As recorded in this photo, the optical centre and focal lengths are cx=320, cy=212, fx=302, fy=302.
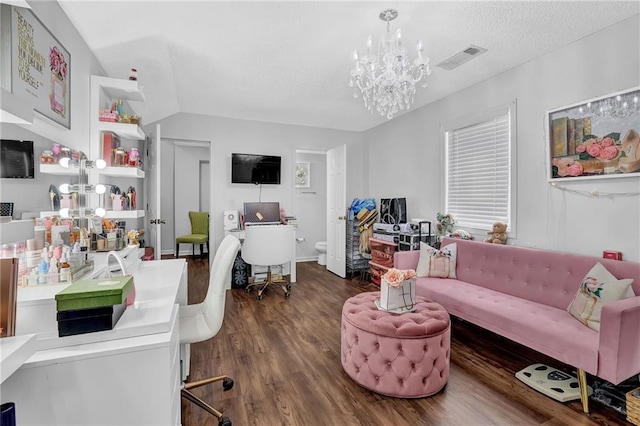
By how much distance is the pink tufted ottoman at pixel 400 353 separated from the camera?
1870mm

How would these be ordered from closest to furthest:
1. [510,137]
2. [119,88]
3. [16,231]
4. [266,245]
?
[16,231] < [119,88] < [510,137] < [266,245]

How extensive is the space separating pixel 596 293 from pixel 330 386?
186 cm

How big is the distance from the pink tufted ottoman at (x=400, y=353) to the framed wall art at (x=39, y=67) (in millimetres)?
2206

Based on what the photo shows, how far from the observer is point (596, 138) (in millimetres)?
2373

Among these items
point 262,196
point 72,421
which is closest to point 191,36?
point 72,421

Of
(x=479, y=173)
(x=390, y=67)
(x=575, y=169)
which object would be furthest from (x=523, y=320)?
(x=390, y=67)

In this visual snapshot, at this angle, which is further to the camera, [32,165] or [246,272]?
[246,272]

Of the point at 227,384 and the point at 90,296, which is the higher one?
the point at 90,296

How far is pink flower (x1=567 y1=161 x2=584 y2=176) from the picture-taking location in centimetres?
247

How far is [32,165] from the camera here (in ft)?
4.64

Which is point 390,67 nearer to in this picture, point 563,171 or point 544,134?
point 544,134

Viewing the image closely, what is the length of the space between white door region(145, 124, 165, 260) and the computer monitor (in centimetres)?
146

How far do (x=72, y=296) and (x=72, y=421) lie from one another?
41 cm

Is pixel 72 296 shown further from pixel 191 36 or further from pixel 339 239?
pixel 339 239
